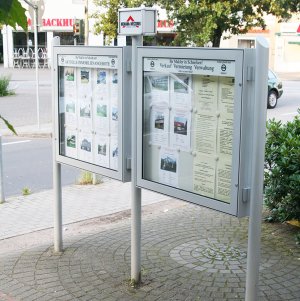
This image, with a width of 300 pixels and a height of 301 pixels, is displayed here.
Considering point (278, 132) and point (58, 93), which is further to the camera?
point (278, 132)

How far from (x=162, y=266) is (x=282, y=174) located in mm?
1719

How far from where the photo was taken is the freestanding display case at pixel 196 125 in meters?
3.56

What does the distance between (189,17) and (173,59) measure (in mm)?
12663

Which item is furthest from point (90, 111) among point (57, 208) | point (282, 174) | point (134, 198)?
point (282, 174)

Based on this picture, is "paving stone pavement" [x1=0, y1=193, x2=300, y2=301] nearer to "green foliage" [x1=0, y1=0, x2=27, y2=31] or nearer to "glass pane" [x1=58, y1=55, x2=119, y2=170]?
"glass pane" [x1=58, y1=55, x2=119, y2=170]

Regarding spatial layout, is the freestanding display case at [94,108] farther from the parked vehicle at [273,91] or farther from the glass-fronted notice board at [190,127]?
the parked vehicle at [273,91]

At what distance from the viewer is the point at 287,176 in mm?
5777

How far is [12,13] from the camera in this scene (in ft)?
6.45

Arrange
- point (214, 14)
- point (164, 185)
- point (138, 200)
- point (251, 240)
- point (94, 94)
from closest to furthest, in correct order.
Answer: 1. point (251, 240)
2. point (164, 185)
3. point (138, 200)
4. point (94, 94)
5. point (214, 14)

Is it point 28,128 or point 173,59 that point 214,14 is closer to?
point 28,128

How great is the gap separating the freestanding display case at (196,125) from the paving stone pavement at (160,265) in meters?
0.93

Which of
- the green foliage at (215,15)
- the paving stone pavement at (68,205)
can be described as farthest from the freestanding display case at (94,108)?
the green foliage at (215,15)

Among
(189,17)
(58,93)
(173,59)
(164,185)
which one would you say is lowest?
(164,185)

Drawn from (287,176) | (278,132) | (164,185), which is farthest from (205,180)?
(278,132)
